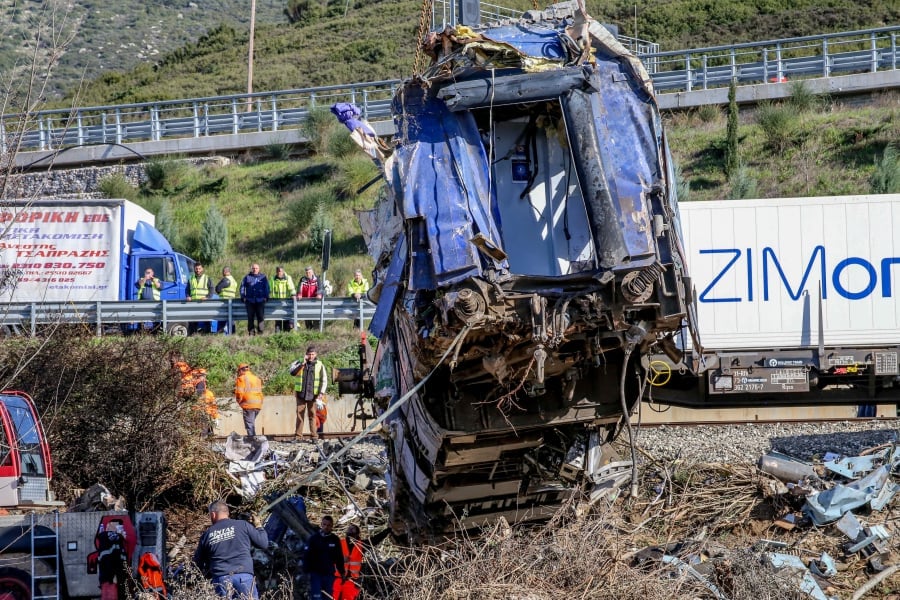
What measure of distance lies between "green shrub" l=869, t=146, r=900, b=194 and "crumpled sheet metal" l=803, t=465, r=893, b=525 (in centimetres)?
1710

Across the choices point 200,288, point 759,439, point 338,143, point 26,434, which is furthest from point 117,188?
point 26,434

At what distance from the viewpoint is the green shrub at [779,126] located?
108 feet

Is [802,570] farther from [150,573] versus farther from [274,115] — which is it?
[274,115]

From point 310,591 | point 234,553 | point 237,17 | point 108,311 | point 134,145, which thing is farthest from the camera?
point 237,17

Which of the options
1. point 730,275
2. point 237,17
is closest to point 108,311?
point 730,275

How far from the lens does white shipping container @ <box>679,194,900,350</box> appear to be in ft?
59.3

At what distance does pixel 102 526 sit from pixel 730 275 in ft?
37.3

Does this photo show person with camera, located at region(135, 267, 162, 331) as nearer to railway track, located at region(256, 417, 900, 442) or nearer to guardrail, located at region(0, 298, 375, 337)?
guardrail, located at region(0, 298, 375, 337)

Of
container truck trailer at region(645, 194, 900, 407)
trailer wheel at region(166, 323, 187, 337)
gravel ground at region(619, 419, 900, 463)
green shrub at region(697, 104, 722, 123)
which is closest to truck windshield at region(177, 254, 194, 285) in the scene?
trailer wheel at region(166, 323, 187, 337)

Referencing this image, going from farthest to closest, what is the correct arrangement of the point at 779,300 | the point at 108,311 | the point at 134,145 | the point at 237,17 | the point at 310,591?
1. the point at 237,17
2. the point at 134,145
3. the point at 108,311
4. the point at 779,300
5. the point at 310,591

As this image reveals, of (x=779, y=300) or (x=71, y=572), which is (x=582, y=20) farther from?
(x=779, y=300)

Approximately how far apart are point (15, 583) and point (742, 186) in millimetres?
22771

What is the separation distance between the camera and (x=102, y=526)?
10.2m

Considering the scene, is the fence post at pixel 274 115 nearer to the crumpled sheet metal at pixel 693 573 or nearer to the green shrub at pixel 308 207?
the green shrub at pixel 308 207
